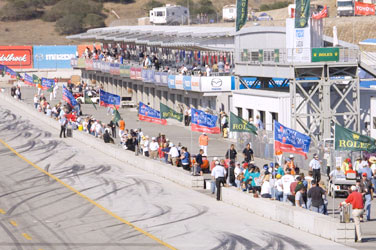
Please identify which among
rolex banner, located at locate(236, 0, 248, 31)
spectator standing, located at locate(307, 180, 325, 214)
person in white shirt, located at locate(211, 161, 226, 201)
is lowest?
person in white shirt, located at locate(211, 161, 226, 201)

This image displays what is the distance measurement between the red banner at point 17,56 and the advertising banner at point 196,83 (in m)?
57.8

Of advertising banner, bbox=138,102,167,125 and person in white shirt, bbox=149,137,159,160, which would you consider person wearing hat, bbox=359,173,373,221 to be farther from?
advertising banner, bbox=138,102,167,125

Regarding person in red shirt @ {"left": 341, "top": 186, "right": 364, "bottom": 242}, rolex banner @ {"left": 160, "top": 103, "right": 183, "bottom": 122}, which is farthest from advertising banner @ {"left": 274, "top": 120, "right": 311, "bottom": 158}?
rolex banner @ {"left": 160, "top": 103, "right": 183, "bottom": 122}

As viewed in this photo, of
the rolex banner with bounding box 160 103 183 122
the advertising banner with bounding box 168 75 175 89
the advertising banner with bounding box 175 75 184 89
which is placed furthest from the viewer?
the advertising banner with bounding box 168 75 175 89

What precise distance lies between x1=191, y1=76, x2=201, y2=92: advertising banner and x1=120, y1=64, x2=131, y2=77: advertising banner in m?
17.3

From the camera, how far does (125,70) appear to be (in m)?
73.1

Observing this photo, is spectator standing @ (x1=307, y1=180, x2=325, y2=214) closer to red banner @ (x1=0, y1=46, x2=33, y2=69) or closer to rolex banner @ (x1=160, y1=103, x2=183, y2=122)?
rolex banner @ (x1=160, y1=103, x2=183, y2=122)

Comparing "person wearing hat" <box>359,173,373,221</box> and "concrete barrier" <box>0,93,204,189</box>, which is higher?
"person wearing hat" <box>359,173,373,221</box>

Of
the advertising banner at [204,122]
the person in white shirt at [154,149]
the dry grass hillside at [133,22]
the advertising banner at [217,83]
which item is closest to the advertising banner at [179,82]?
the advertising banner at [217,83]

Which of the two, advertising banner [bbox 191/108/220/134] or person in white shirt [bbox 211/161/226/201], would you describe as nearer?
person in white shirt [bbox 211/161/226/201]

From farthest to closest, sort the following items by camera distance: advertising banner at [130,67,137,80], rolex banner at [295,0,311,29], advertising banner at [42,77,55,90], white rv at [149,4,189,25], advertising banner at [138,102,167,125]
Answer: white rv at [149,4,189,25]
advertising banner at [42,77,55,90]
advertising banner at [130,67,137,80]
rolex banner at [295,0,311,29]
advertising banner at [138,102,167,125]

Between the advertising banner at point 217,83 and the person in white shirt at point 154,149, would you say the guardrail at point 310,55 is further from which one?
the advertising banner at point 217,83

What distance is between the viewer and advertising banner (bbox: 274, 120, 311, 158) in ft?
101

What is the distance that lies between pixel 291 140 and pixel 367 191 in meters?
5.95
